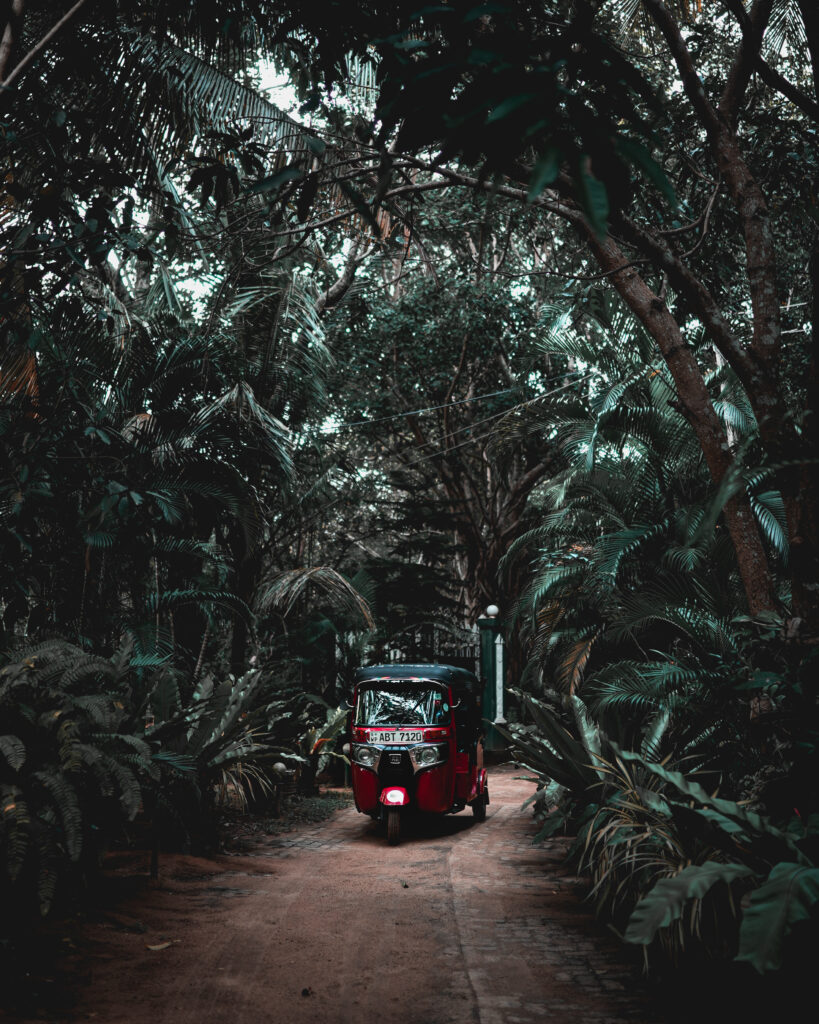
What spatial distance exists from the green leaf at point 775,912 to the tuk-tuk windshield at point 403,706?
21.2 ft

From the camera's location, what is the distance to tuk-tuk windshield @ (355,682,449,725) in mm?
10094

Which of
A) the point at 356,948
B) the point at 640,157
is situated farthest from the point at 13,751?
the point at 640,157

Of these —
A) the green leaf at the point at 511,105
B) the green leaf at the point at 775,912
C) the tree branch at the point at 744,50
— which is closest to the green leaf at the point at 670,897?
the green leaf at the point at 775,912

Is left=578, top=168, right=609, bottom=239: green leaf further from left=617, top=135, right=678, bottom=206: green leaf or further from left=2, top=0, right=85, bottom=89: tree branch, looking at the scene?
left=2, top=0, right=85, bottom=89: tree branch

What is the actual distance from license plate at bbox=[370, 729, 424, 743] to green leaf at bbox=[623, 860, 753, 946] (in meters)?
6.03

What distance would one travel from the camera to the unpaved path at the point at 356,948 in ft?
15.1

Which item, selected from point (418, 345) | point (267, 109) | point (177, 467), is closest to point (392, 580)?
point (418, 345)

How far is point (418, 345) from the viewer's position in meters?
18.1

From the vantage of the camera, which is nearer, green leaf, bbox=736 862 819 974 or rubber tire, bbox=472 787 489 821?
green leaf, bbox=736 862 819 974

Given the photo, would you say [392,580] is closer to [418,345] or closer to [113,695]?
[418,345]

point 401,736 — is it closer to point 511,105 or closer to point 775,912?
point 775,912

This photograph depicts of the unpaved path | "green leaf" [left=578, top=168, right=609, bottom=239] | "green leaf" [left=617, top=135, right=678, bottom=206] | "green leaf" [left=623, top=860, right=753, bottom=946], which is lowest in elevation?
the unpaved path

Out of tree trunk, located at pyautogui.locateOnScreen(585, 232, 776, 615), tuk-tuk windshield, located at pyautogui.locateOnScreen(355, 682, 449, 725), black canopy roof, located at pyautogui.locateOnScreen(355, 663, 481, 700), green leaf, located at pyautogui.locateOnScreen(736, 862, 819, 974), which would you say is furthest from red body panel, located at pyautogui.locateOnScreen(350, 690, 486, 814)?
green leaf, located at pyautogui.locateOnScreen(736, 862, 819, 974)

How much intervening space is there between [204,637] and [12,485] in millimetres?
7353
